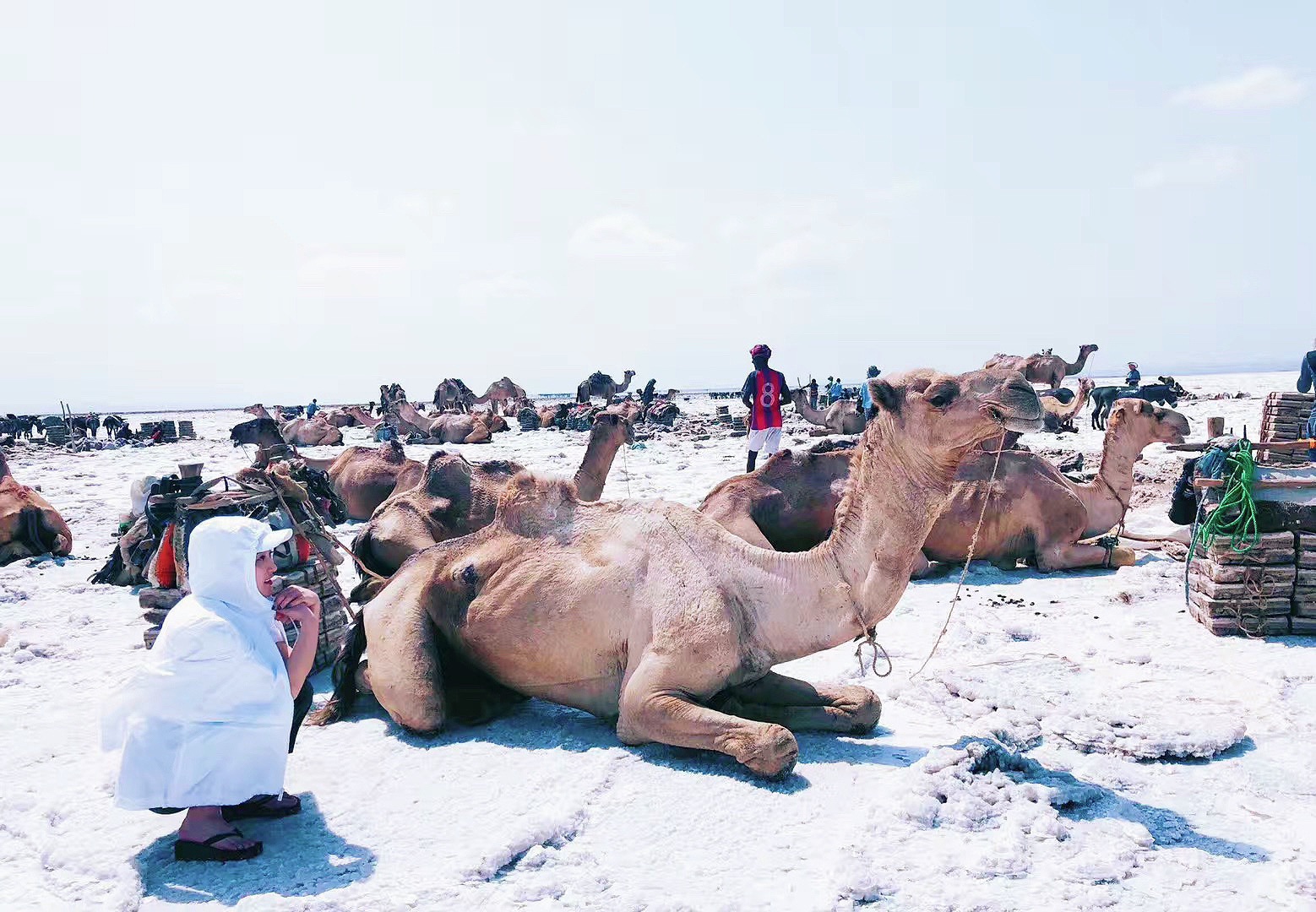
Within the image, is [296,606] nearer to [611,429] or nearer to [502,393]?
[611,429]

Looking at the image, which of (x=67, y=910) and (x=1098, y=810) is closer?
(x=67, y=910)

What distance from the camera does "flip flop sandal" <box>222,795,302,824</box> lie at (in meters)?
3.67

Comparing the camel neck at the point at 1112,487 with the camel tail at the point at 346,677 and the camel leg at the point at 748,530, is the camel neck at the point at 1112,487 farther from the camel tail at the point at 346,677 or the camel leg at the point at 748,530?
the camel tail at the point at 346,677

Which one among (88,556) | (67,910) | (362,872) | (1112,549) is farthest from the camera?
(88,556)

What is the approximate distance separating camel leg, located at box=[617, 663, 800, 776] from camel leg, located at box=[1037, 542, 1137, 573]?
5151mm

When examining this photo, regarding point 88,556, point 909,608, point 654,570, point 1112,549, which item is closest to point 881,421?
point 654,570

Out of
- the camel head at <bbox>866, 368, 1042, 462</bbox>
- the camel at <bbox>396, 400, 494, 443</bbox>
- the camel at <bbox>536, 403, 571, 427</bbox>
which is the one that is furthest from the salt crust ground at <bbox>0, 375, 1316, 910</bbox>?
the camel at <bbox>536, 403, 571, 427</bbox>

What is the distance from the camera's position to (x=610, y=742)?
14.8 feet

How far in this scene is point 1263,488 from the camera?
6.04m

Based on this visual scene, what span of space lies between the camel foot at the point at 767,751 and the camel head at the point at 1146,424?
6.09 metres

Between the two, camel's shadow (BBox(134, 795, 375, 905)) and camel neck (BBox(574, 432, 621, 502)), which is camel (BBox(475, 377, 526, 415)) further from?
camel's shadow (BBox(134, 795, 375, 905))

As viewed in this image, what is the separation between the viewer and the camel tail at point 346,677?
16.5 feet

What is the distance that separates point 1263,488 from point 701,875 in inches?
194

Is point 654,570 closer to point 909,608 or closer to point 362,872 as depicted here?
point 362,872
